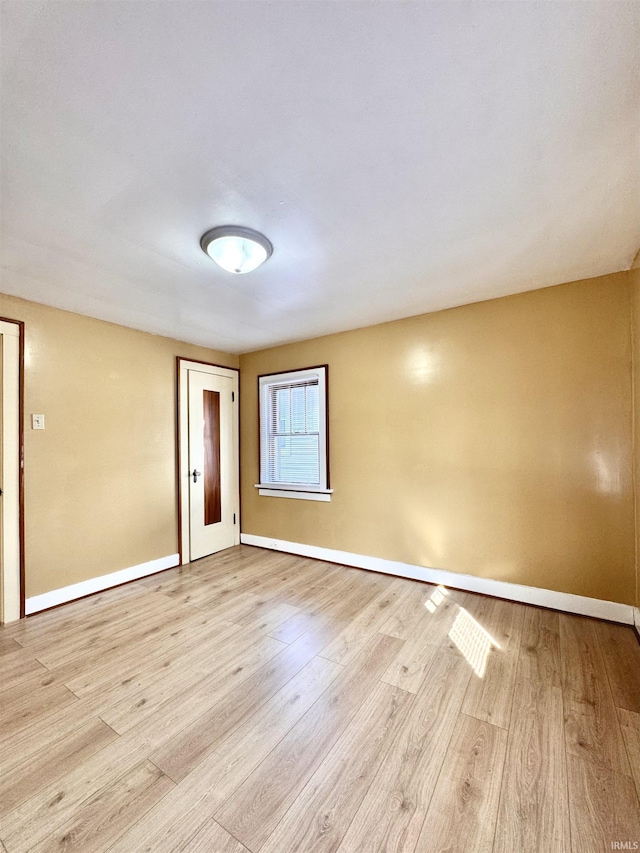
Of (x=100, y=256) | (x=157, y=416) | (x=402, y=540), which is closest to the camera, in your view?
(x=100, y=256)

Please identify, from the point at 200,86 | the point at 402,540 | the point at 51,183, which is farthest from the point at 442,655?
the point at 51,183

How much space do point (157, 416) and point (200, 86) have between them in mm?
3181

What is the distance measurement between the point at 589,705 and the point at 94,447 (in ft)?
13.3

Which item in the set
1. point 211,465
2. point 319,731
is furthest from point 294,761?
point 211,465

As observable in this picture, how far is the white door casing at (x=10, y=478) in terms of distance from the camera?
2676 mm

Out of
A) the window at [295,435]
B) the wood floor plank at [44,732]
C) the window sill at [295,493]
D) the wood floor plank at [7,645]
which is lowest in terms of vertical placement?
the wood floor plank at [7,645]

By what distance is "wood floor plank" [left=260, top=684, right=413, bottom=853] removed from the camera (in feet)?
3.89

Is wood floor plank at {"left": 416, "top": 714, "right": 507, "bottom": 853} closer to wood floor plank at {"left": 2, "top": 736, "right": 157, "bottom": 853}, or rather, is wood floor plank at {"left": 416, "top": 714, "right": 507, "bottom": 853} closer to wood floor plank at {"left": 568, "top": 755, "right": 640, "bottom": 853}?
wood floor plank at {"left": 568, "top": 755, "right": 640, "bottom": 853}

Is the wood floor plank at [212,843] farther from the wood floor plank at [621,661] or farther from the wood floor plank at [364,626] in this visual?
the wood floor plank at [621,661]

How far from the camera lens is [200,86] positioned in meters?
1.12

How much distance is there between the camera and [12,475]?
8.93 feet

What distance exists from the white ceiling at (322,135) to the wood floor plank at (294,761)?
8.44 feet

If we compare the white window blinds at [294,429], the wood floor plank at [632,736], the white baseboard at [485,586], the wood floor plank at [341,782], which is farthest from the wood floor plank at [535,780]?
the white window blinds at [294,429]

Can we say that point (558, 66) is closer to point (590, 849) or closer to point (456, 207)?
point (456, 207)
